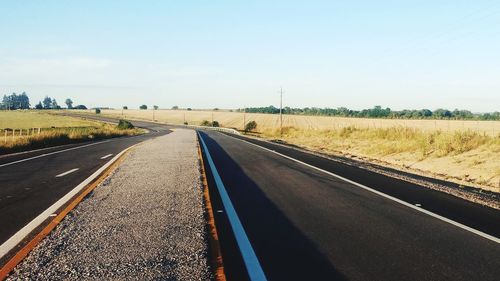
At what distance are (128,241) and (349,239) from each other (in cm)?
297

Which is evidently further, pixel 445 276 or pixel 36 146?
pixel 36 146

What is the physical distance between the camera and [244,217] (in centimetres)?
724

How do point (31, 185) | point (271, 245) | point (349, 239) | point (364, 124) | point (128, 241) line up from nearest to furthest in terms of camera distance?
point (128, 241) → point (271, 245) → point (349, 239) → point (31, 185) → point (364, 124)

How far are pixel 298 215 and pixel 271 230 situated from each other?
116 centimetres

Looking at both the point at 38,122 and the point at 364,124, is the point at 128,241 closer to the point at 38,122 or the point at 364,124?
the point at 364,124

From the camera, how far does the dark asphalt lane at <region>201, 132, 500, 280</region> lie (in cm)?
470

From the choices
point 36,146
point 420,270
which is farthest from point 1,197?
point 36,146

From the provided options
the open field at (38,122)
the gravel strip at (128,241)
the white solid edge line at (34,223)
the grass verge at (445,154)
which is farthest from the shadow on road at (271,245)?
the open field at (38,122)

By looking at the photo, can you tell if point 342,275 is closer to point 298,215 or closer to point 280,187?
point 298,215

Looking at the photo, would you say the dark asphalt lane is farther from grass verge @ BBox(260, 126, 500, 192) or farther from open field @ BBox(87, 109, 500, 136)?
open field @ BBox(87, 109, 500, 136)

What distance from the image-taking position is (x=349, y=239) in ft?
19.5

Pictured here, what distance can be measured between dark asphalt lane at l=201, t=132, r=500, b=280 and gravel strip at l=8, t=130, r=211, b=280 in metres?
0.48

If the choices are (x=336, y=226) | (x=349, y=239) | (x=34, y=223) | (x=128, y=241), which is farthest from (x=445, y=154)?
(x=34, y=223)

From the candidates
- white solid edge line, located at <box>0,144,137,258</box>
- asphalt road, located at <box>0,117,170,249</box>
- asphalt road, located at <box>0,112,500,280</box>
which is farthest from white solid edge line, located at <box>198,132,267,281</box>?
asphalt road, located at <box>0,117,170,249</box>
